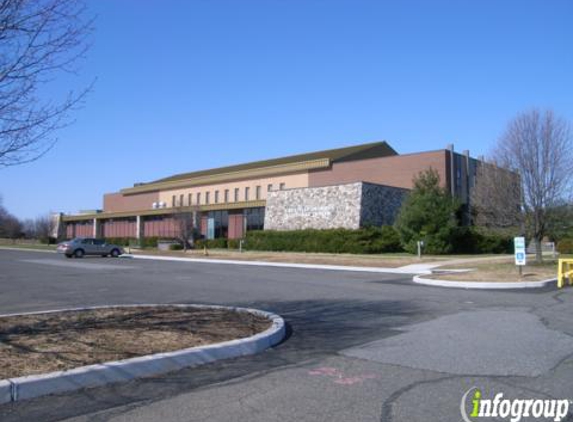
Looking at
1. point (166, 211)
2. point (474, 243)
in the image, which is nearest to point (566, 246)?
point (474, 243)

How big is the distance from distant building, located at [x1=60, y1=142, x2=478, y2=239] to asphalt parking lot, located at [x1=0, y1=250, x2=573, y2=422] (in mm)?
30867

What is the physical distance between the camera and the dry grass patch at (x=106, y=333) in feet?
20.6

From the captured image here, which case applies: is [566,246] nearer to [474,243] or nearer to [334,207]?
[474,243]

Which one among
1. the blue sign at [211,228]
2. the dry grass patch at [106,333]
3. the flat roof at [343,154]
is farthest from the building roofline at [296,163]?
the dry grass patch at [106,333]

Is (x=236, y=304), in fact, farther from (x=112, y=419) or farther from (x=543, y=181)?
(x=543, y=181)

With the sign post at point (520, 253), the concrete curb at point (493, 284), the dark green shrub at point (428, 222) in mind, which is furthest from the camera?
the dark green shrub at point (428, 222)

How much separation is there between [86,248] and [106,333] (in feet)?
111

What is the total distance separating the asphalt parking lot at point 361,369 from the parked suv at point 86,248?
2672 centimetres

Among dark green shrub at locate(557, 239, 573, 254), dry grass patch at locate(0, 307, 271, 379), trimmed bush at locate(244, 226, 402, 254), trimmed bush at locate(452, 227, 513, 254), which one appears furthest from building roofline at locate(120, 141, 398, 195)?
dry grass patch at locate(0, 307, 271, 379)

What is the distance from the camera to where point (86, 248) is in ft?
129

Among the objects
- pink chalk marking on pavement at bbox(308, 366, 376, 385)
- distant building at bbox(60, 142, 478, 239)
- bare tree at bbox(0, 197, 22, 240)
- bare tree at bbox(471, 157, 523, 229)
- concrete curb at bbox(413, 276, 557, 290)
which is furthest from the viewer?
bare tree at bbox(0, 197, 22, 240)

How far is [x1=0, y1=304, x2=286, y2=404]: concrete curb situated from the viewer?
5.33 m

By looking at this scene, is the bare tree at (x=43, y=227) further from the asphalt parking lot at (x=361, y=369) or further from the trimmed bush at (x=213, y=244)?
the asphalt parking lot at (x=361, y=369)

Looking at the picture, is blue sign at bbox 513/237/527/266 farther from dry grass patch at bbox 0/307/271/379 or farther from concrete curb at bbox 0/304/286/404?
concrete curb at bbox 0/304/286/404
